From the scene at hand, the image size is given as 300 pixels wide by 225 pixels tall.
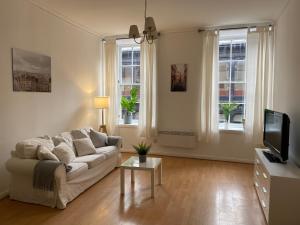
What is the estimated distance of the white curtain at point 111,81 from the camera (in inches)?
224

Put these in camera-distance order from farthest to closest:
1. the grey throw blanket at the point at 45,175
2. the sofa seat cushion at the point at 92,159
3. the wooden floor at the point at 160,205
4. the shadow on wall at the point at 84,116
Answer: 1. the shadow on wall at the point at 84,116
2. the sofa seat cushion at the point at 92,159
3. the grey throw blanket at the point at 45,175
4. the wooden floor at the point at 160,205

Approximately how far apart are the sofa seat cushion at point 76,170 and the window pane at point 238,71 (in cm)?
362

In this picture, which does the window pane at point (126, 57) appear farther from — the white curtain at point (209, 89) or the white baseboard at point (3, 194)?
the white baseboard at point (3, 194)

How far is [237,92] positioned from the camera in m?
5.14

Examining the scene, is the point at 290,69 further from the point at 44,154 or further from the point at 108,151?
the point at 44,154

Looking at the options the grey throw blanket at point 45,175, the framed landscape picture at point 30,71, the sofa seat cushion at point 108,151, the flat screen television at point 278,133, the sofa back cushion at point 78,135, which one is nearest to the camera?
the flat screen television at point 278,133

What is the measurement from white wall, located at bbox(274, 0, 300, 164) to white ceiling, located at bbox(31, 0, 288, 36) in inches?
14.0

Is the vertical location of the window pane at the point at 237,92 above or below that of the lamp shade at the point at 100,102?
above

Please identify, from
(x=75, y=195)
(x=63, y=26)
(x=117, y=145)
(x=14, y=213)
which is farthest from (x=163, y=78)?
(x=14, y=213)

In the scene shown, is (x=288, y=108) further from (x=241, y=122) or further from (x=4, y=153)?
(x=4, y=153)

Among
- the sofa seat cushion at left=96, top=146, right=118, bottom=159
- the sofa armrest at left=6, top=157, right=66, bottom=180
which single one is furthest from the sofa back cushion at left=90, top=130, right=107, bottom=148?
the sofa armrest at left=6, top=157, right=66, bottom=180

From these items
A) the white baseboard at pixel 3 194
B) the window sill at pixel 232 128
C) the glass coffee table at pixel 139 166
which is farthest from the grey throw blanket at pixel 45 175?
the window sill at pixel 232 128

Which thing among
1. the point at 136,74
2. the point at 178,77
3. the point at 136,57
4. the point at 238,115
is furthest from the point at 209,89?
the point at 136,57

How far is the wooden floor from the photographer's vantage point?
2680 millimetres
